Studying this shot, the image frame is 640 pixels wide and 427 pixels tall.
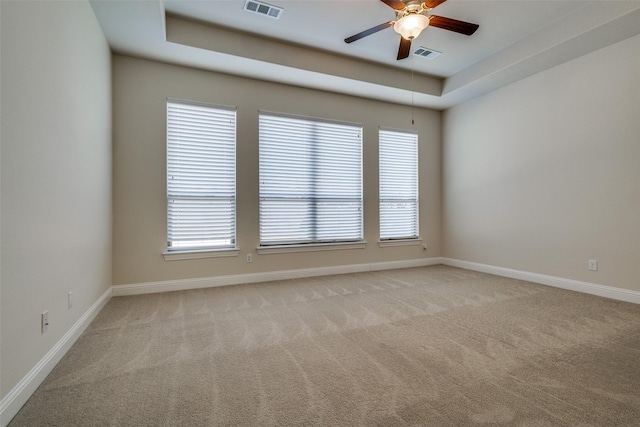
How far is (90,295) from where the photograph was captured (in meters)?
2.79

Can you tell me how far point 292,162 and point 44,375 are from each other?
3490mm

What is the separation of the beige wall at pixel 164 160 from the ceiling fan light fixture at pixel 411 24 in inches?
81.3

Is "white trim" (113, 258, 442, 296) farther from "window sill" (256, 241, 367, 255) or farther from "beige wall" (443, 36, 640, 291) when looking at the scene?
"beige wall" (443, 36, 640, 291)

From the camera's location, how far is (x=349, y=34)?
12.2 ft

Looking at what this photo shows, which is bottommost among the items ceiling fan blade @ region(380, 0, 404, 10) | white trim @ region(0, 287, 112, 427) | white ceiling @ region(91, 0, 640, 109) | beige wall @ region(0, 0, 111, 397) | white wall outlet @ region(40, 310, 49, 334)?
white trim @ region(0, 287, 112, 427)

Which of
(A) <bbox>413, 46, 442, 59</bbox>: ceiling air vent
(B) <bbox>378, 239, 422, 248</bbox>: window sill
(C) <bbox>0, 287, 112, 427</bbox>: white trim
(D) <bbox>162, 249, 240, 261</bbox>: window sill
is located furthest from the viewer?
(B) <bbox>378, 239, 422, 248</bbox>: window sill

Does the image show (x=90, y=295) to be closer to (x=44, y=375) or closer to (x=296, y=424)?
(x=44, y=375)

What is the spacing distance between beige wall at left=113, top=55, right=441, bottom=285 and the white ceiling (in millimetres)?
213

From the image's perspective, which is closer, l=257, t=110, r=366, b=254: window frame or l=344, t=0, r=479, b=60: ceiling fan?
l=344, t=0, r=479, b=60: ceiling fan

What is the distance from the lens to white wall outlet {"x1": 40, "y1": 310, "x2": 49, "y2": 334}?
6.06 feet

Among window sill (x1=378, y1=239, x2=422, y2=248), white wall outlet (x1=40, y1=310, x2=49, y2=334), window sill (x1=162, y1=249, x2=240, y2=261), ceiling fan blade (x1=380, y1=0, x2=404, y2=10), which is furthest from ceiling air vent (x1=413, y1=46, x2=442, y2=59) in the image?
white wall outlet (x1=40, y1=310, x2=49, y2=334)

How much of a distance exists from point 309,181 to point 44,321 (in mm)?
3420

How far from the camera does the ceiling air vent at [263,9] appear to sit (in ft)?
10.3

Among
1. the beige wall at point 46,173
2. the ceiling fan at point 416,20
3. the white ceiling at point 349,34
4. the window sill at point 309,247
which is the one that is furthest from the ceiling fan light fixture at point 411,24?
the window sill at point 309,247
